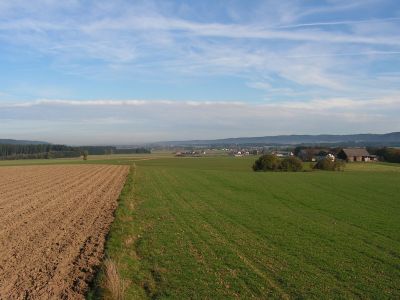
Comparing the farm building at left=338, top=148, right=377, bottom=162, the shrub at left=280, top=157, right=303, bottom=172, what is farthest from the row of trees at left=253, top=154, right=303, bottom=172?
the farm building at left=338, top=148, right=377, bottom=162

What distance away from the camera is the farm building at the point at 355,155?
104 meters

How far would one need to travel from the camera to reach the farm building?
103500mm

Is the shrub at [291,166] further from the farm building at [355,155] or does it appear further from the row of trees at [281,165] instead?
the farm building at [355,155]

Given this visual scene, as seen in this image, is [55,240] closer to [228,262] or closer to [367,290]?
[228,262]

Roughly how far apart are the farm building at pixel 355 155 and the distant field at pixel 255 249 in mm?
79640

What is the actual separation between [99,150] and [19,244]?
158970mm

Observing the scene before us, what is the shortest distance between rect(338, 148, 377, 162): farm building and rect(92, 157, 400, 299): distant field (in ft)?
261

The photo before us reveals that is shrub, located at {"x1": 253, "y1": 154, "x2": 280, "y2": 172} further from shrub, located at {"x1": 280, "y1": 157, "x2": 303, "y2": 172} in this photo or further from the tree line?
the tree line

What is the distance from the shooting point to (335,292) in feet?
33.7

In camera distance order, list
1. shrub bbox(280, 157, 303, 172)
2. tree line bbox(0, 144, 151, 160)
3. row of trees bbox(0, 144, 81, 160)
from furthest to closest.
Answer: row of trees bbox(0, 144, 81, 160)
tree line bbox(0, 144, 151, 160)
shrub bbox(280, 157, 303, 172)

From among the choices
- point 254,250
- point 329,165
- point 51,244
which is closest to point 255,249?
point 254,250

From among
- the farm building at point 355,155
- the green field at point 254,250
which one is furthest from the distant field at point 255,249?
the farm building at point 355,155

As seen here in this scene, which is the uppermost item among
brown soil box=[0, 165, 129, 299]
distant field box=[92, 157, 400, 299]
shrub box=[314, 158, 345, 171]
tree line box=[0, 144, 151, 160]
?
tree line box=[0, 144, 151, 160]

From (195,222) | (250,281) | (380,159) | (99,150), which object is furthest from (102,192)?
(99,150)
